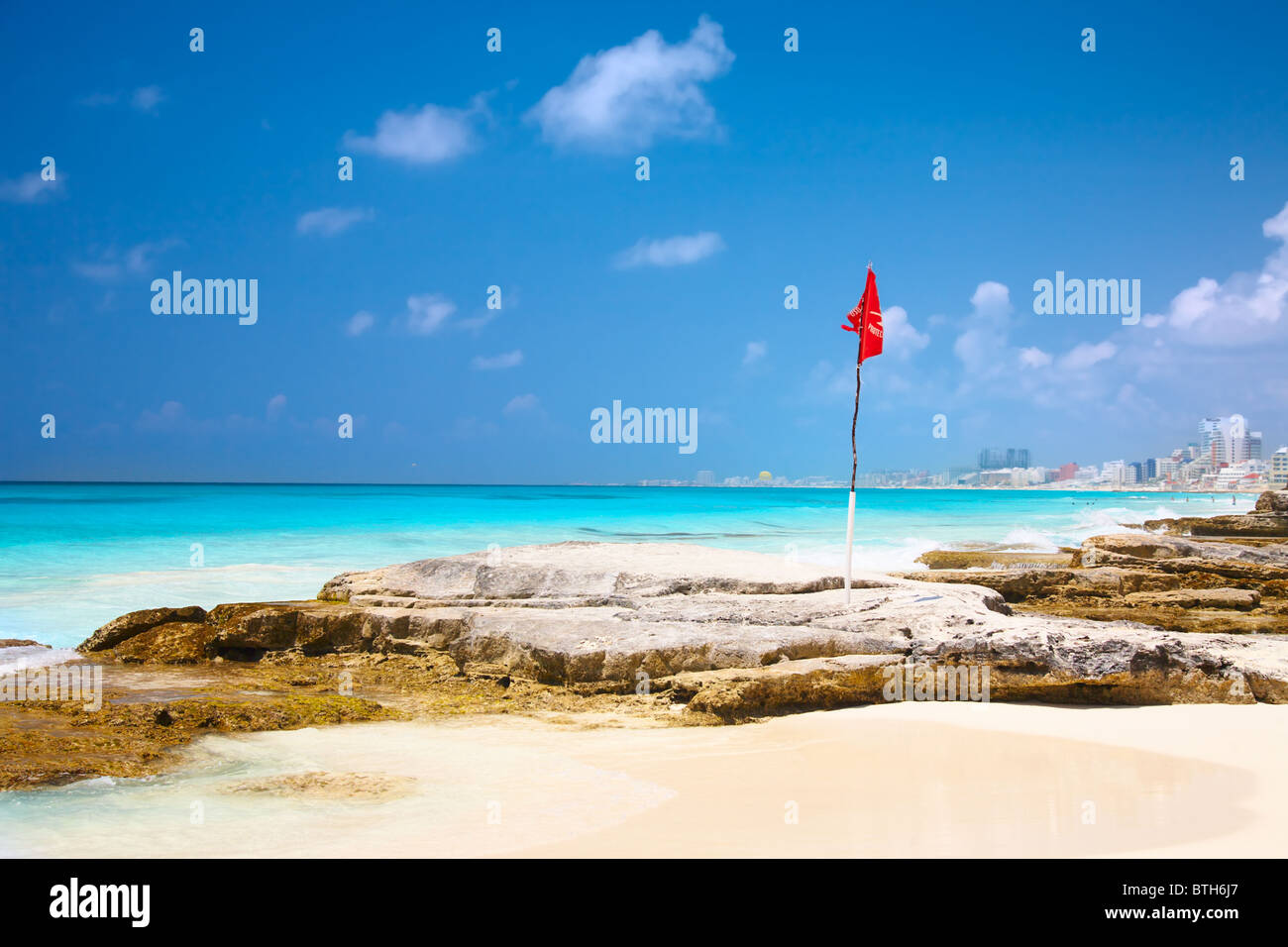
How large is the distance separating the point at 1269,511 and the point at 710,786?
120ft

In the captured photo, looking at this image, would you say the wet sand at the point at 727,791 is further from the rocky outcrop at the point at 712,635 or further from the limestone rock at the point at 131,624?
the limestone rock at the point at 131,624

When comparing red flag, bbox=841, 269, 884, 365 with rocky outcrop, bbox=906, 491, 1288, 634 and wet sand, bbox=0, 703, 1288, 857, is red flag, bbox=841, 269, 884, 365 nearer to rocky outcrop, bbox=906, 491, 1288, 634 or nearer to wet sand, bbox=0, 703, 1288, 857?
wet sand, bbox=0, 703, 1288, 857

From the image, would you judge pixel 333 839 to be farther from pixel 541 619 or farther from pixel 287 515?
pixel 287 515

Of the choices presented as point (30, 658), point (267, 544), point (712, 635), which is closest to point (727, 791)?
point (712, 635)

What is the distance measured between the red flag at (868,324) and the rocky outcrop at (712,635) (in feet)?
9.47

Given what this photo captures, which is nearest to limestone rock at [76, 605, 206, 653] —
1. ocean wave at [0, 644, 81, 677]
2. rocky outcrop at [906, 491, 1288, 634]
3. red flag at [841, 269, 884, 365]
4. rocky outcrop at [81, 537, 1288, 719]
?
rocky outcrop at [81, 537, 1288, 719]

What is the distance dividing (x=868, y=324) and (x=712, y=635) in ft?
12.7

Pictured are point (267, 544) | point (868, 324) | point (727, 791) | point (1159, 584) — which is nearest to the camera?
point (727, 791)

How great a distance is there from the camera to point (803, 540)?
105 feet

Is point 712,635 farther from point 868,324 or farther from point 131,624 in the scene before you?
point 131,624

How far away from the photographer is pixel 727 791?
5.06 m

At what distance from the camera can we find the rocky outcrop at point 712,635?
23.3ft
